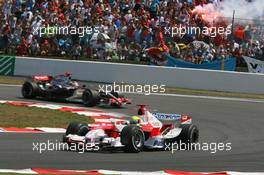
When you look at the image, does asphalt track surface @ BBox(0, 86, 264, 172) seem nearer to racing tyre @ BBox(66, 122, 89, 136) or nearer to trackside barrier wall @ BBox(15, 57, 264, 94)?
racing tyre @ BBox(66, 122, 89, 136)

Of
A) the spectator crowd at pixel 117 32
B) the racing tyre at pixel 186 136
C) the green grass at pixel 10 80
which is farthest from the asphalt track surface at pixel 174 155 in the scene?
the green grass at pixel 10 80

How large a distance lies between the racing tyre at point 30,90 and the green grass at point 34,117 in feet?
7.40

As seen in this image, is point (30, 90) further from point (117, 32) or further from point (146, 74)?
point (146, 74)

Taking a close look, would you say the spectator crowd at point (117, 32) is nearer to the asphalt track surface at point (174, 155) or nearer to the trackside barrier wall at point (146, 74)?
the trackside barrier wall at point (146, 74)

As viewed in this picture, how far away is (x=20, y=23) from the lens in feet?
102

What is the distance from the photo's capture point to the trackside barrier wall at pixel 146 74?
27234mm

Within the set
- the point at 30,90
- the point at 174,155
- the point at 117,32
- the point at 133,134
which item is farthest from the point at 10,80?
the point at 174,155

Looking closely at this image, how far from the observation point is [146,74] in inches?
1125

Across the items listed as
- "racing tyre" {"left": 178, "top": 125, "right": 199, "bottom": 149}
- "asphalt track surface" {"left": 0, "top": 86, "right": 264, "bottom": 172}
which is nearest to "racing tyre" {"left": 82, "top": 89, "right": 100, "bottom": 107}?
"asphalt track surface" {"left": 0, "top": 86, "right": 264, "bottom": 172}

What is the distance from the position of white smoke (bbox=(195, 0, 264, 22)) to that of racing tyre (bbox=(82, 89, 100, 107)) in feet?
22.6

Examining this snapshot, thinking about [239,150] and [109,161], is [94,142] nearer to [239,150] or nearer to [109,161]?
[109,161]

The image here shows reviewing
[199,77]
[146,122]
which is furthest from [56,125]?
[199,77]

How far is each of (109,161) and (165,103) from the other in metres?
11.6

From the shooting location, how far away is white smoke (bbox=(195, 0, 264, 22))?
25891 mm
